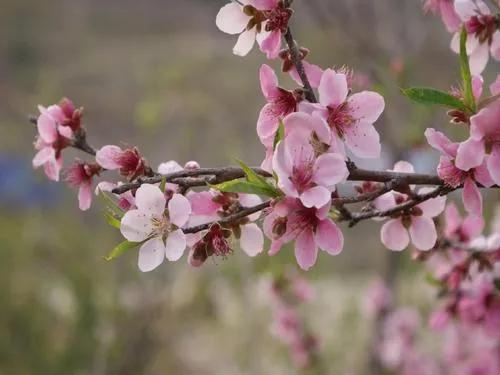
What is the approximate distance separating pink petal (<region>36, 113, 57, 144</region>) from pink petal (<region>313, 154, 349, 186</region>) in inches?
10.5

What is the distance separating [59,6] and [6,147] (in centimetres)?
496

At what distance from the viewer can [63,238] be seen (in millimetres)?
2520

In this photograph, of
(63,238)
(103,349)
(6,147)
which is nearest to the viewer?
(103,349)

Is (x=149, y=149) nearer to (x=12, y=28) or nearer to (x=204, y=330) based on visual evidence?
(x=204, y=330)

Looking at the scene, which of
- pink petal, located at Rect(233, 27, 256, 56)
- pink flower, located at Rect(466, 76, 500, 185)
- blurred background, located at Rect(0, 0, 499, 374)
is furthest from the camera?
blurred background, located at Rect(0, 0, 499, 374)

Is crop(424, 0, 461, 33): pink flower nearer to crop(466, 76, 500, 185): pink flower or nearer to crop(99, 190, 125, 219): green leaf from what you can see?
crop(466, 76, 500, 185): pink flower

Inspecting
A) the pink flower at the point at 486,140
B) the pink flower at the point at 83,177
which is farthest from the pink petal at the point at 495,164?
the pink flower at the point at 83,177

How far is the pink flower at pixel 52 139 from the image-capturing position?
2.08 feet

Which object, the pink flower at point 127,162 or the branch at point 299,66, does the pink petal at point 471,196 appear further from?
the pink flower at point 127,162

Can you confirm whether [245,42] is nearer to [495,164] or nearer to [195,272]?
→ [495,164]

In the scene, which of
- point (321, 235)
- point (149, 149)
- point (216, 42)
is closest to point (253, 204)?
point (321, 235)

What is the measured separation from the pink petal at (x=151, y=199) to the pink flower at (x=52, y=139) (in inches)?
5.6

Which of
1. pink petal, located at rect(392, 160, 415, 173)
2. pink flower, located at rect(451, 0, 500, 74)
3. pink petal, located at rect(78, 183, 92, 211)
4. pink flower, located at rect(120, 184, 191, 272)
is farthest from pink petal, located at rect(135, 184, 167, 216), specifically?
pink flower, located at rect(451, 0, 500, 74)

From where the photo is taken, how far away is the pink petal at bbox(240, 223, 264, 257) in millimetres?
586
